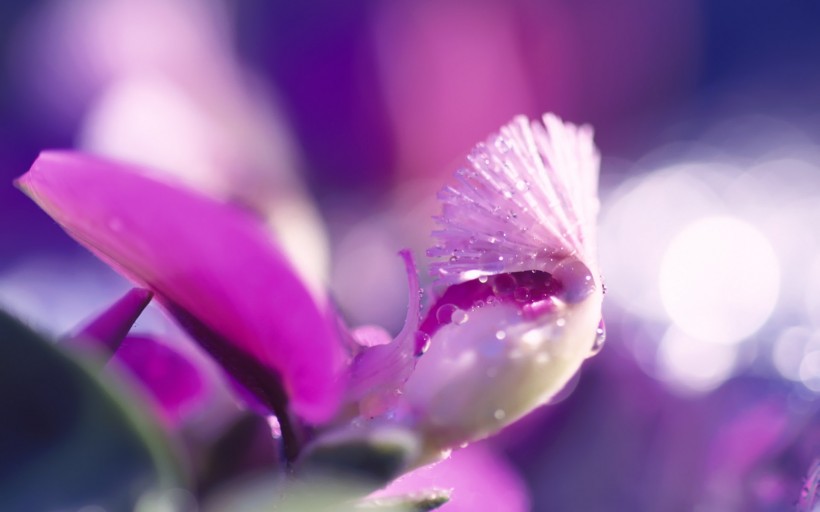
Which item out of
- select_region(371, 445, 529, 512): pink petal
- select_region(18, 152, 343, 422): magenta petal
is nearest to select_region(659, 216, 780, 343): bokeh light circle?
select_region(371, 445, 529, 512): pink petal

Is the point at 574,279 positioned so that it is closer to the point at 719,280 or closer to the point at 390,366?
the point at 390,366

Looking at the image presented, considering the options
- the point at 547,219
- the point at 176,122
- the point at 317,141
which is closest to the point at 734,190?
the point at 317,141

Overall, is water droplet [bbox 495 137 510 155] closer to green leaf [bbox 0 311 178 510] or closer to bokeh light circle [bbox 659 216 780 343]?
green leaf [bbox 0 311 178 510]

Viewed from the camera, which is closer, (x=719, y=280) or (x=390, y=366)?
(x=390, y=366)

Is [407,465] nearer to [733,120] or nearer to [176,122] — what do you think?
[176,122]

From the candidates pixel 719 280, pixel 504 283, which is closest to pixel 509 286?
pixel 504 283

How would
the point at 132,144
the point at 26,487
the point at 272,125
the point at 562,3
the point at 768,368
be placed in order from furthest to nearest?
the point at 562,3 < the point at 272,125 < the point at 132,144 < the point at 768,368 < the point at 26,487
